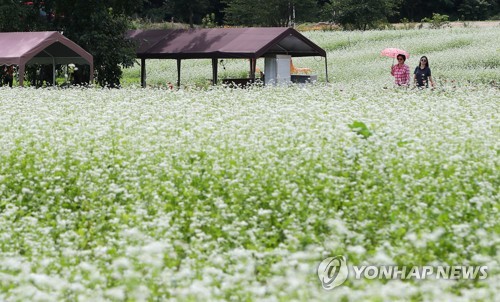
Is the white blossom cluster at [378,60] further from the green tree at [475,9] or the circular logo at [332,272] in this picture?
the circular logo at [332,272]

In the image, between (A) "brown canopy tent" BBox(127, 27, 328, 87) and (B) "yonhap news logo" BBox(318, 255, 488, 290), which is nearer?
(B) "yonhap news logo" BBox(318, 255, 488, 290)

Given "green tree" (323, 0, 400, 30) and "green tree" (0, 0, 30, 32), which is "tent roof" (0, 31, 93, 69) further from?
"green tree" (323, 0, 400, 30)

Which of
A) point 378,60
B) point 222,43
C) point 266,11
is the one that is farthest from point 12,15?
point 266,11

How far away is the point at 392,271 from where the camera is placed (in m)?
7.92

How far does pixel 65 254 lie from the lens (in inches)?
317

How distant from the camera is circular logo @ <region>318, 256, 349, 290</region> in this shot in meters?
7.30

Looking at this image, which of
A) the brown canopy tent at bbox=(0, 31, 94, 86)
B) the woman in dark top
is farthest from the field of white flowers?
the brown canopy tent at bbox=(0, 31, 94, 86)

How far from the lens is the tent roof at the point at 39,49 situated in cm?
2806

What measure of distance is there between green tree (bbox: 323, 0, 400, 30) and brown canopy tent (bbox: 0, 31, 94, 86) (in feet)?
130

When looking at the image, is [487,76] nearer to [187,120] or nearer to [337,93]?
[337,93]

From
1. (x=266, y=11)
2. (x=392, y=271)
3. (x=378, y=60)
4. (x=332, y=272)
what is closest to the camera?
(x=332, y=272)

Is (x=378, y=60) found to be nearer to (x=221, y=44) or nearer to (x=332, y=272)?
(x=221, y=44)

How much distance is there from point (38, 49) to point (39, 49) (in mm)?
51

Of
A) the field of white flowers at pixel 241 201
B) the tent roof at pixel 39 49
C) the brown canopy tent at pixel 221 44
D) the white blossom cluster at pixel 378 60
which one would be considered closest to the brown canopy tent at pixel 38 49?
the tent roof at pixel 39 49
